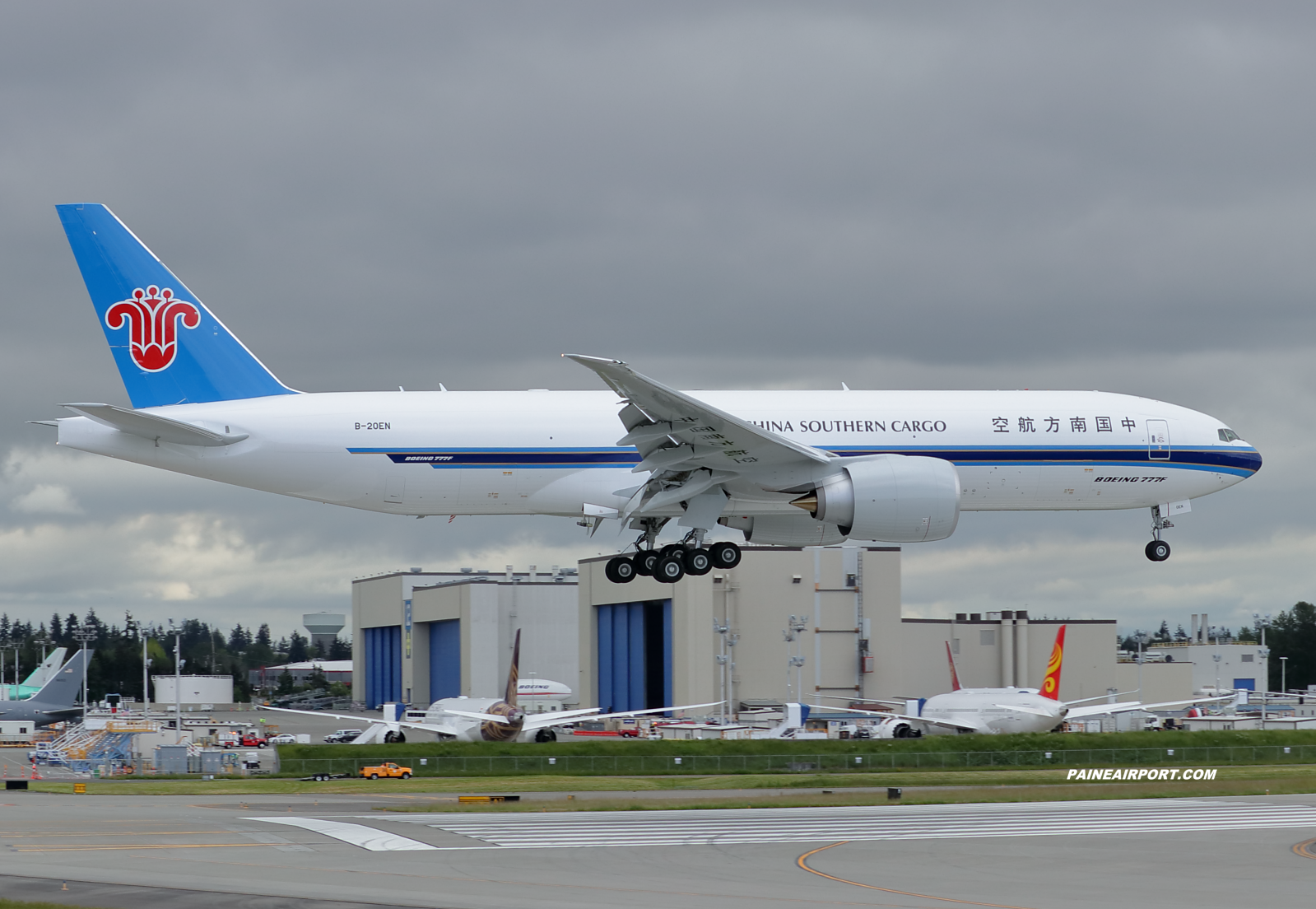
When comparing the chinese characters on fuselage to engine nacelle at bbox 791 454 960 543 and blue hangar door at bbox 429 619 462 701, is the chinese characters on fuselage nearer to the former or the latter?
engine nacelle at bbox 791 454 960 543

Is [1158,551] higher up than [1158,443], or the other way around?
[1158,443]

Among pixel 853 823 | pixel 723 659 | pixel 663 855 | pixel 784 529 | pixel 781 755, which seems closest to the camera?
pixel 663 855

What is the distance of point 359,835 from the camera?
3347cm

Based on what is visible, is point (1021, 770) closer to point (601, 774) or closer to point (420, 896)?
point (601, 774)

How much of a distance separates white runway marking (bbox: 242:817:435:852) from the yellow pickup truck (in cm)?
1891

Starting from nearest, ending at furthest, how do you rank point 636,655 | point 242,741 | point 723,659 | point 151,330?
point 151,330, point 242,741, point 723,659, point 636,655

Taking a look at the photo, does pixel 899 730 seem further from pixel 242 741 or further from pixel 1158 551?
pixel 242 741

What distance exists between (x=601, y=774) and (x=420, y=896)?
36392 millimetres

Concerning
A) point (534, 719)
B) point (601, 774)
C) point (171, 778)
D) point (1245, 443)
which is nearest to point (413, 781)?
point (601, 774)

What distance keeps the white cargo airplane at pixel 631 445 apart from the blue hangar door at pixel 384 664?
10819 centimetres

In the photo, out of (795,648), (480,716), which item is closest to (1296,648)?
(795,648)

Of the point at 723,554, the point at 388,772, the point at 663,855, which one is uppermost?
the point at 723,554

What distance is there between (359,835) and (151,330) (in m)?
14.3

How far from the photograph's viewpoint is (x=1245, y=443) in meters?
40.7
